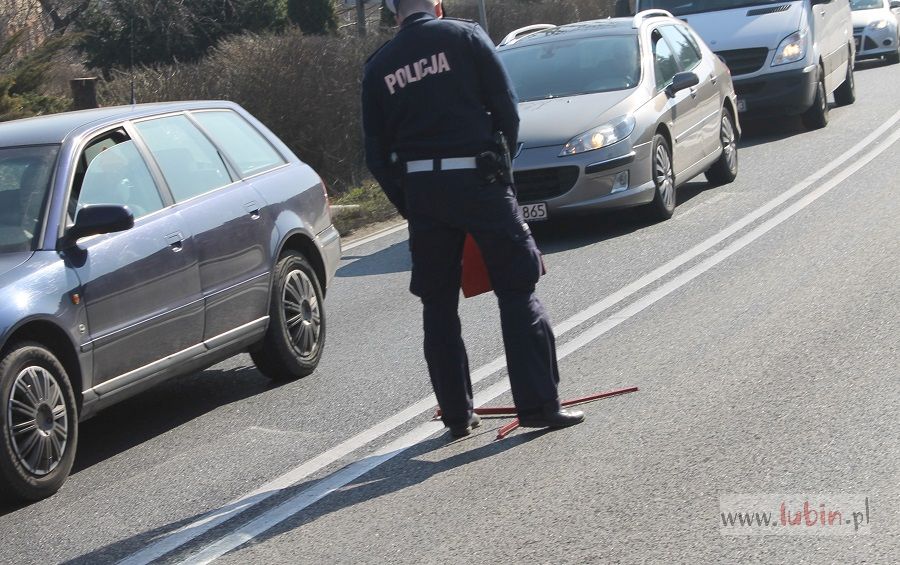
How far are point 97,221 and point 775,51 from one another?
12494 millimetres

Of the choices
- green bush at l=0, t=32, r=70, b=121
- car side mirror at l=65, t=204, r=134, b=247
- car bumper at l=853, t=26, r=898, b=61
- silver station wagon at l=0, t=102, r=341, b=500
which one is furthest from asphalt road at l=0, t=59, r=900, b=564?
car bumper at l=853, t=26, r=898, b=61

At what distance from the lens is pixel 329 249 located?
28.1 ft

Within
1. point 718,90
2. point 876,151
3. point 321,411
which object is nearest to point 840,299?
point 321,411

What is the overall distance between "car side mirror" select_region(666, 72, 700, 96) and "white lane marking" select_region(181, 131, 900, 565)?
158cm

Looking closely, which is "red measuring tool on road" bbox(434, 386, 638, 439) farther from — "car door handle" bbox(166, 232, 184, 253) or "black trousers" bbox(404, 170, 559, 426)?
"car door handle" bbox(166, 232, 184, 253)

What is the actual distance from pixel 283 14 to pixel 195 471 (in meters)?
28.1

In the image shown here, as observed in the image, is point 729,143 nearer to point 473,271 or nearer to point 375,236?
point 375,236

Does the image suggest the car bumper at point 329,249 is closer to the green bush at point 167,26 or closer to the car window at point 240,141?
the car window at point 240,141

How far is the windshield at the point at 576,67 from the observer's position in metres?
12.8

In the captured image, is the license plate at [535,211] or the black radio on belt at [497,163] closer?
the black radio on belt at [497,163]

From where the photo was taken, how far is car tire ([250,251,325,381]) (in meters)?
7.85

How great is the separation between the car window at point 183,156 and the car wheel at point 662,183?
515cm

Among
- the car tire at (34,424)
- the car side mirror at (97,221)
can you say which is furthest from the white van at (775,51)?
the car tire at (34,424)


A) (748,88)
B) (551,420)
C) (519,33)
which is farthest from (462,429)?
(748,88)
